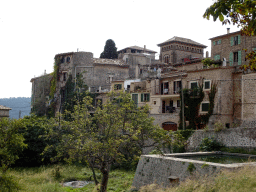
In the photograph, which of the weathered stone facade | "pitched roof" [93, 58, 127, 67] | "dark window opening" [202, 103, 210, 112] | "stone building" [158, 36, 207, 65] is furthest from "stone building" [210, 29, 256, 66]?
the weathered stone facade

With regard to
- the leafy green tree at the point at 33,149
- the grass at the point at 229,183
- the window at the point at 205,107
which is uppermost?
the window at the point at 205,107

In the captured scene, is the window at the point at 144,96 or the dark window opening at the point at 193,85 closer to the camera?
the dark window opening at the point at 193,85

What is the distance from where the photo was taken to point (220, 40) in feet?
134

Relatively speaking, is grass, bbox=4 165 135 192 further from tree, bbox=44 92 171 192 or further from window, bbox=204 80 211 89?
window, bbox=204 80 211 89

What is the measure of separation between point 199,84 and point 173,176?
66.6ft

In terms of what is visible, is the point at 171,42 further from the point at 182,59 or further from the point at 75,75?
the point at 75,75

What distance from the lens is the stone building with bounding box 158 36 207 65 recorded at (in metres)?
60.4

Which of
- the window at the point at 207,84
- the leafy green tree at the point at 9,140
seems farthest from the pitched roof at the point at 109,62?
the leafy green tree at the point at 9,140

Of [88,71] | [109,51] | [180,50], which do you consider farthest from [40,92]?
[180,50]

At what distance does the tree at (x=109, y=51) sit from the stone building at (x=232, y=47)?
2411 centimetres

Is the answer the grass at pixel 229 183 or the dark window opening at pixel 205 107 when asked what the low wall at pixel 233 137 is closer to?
the dark window opening at pixel 205 107

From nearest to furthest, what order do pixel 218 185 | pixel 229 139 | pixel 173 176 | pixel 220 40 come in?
pixel 218 185, pixel 173 176, pixel 229 139, pixel 220 40

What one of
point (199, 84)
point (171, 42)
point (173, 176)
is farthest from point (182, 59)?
point (173, 176)

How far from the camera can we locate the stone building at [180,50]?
6038 centimetres
